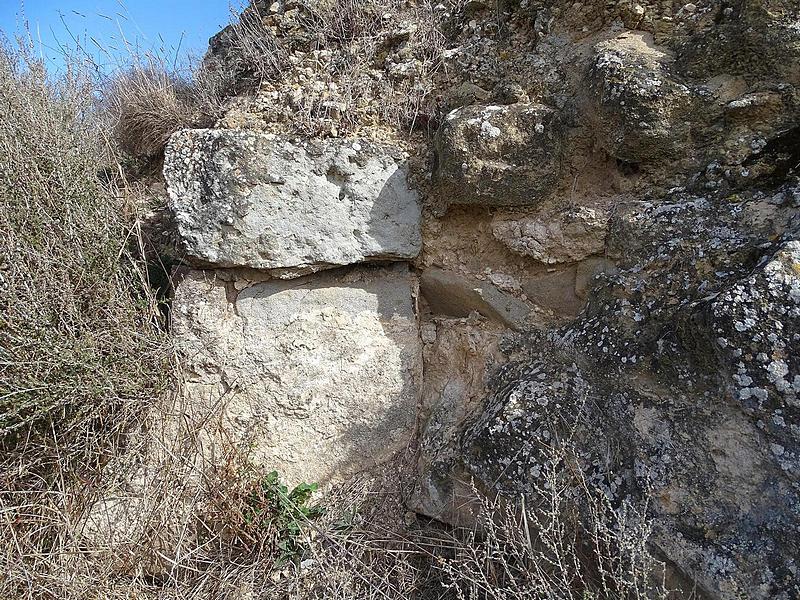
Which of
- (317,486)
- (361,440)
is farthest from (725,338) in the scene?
(317,486)

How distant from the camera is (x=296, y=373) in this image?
2.37 metres

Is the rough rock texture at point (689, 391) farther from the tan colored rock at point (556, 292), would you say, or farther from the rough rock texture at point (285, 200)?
the rough rock texture at point (285, 200)

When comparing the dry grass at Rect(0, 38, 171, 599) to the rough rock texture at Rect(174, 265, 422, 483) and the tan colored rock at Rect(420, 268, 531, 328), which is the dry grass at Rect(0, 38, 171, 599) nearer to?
the rough rock texture at Rect(174, 265, 422, 483)

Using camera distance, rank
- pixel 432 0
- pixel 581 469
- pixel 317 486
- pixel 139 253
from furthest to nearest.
→ 1. pixel 432 0
2. pixel 139 253
3. pixel 317 486
4. pixel 581 469

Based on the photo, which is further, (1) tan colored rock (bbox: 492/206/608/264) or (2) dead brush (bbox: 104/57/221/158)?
(2) dead brush (bbox: 104/57/221/158)

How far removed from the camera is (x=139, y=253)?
103 inches

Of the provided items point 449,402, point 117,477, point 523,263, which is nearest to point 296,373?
point 449,402

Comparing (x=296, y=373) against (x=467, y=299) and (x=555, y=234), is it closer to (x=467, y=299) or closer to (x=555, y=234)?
(x=467, y=299)

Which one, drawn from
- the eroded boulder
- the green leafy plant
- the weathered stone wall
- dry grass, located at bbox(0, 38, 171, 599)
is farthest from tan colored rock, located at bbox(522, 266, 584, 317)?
dry grass, located at bbox(0, 38, 171, 599)

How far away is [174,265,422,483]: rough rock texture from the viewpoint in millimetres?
2350

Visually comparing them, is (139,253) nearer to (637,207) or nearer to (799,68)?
(637,207)

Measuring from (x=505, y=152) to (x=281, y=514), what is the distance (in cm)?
166

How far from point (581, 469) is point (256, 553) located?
1.26 m

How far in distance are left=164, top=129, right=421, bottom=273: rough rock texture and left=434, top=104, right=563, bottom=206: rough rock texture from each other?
1.00 feet
